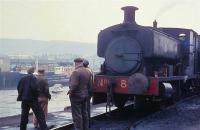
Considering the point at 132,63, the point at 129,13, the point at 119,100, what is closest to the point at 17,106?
the point at 119,100

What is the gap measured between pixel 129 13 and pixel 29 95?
465 centimetres

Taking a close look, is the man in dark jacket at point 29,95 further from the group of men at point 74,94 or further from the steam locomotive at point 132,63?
the steam locomotive at point 132,63

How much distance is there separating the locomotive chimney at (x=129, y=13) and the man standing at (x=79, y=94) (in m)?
3.66

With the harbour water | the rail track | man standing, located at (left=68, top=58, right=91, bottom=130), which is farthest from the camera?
the harbour water

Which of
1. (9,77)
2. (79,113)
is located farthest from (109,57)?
(9,77)

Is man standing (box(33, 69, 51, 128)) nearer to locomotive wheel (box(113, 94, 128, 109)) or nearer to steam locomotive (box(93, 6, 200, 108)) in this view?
steam locomotive (box(93, 6, 200, 108))

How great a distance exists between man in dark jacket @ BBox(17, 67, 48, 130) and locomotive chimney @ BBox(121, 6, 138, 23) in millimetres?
4227

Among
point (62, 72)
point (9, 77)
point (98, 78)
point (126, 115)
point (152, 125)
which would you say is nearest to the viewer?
point (152, 125)

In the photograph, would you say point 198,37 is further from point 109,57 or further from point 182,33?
point 109,57

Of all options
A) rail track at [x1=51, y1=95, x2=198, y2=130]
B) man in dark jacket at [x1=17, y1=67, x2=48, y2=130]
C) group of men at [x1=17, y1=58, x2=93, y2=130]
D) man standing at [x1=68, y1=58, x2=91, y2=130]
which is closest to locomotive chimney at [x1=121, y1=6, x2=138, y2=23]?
rail track at [x1=51, y1=95, x2=198, y2=130]

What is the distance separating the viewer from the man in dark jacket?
8648mm

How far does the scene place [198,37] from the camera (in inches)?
695

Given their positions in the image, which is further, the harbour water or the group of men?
the harbour water

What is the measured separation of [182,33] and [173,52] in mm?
1965
